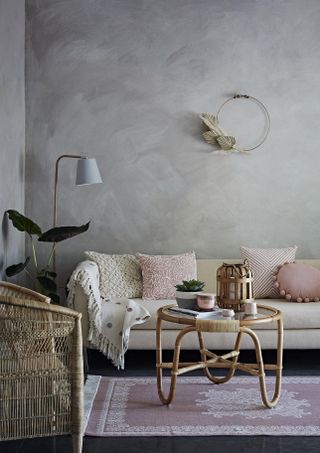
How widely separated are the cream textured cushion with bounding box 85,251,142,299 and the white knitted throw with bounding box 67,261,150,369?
1.38 ft

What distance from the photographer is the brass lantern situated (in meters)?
3.53

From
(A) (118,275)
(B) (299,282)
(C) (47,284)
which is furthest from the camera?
(A) (118,275)

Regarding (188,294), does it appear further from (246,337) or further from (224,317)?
(246,337)

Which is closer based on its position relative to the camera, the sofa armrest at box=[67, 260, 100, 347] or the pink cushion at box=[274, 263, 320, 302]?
the sofa armrest at box=[67, 260, 100, 347]

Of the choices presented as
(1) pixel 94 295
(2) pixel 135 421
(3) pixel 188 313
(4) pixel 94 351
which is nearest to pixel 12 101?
(1) pixel 94 295

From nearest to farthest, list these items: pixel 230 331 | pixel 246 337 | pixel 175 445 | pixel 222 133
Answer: pixel 175 445, pixel 230 331, pixel 246 337, pixel 222 133

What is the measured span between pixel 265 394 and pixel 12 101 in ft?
9.06

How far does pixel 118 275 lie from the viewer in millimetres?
4766

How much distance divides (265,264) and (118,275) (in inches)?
42.5

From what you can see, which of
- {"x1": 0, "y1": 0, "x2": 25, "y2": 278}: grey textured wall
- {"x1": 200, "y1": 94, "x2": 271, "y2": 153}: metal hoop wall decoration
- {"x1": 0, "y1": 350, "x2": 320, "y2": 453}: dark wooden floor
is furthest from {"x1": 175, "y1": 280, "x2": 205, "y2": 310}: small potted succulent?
{"x1": 200, "y1": 94, "x2": 271, "y2": 153}: metal hoop wall decoration

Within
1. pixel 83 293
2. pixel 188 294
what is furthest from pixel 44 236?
pixel 188 294

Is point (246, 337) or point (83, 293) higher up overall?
point (83, 293)

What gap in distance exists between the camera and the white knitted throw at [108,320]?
4.14 metres

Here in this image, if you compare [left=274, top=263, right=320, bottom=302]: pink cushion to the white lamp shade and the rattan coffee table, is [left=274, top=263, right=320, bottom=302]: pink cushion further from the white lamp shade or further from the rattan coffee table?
the white lamp shade
